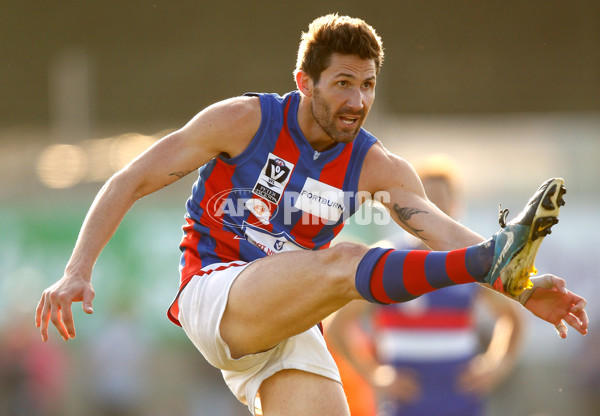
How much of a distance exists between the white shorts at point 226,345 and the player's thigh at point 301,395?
3 centimetres

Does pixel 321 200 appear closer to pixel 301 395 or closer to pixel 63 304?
pixel 301 395

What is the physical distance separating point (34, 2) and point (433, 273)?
1270 centimetres

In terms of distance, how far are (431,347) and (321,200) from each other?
1.65m

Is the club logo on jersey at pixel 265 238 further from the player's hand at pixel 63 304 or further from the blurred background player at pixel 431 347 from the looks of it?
the blurred background player at pixel 431 347

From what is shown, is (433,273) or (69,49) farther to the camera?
(69,49)

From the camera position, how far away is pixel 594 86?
1450 cm

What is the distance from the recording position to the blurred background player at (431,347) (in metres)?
5.03

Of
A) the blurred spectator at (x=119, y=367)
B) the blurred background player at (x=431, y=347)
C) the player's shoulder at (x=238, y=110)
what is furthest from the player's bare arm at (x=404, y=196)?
the blurred spectator at (x=119, y=367)

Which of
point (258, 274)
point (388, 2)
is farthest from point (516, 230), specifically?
point (388, 2)

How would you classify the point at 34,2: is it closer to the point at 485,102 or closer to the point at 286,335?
the point at 485,102

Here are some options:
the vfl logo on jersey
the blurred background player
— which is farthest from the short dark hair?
the blurred background player

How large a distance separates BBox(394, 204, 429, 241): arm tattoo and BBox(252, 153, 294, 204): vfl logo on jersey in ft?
1.65

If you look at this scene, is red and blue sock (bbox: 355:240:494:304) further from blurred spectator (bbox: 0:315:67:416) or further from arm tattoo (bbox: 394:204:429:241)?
blurred spectator (bbox: 0:315:67:416)

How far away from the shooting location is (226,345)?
357 cm
